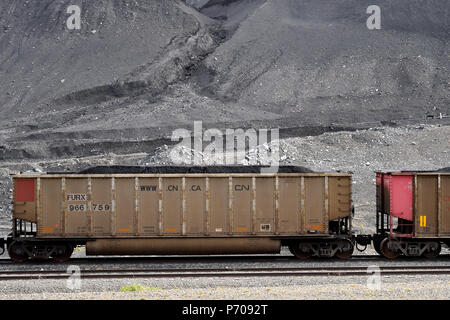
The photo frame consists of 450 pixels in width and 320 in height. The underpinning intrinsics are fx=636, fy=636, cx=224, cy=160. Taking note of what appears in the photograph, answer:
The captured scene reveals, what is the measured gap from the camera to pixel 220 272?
A: 18578 millimetres

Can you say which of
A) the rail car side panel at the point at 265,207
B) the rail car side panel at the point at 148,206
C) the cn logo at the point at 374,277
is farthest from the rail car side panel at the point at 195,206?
the cn logo at the point at 374,277

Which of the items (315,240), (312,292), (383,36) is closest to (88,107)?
(383,36)

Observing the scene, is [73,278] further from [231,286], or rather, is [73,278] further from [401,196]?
[401,196]

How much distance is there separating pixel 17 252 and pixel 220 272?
6.88 metres

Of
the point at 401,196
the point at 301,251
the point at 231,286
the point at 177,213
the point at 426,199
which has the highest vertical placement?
the point at 401,196

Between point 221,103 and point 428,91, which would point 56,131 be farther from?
point 428,91

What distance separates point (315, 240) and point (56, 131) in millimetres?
48891

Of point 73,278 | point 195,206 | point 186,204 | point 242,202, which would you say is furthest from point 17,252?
point 242,202

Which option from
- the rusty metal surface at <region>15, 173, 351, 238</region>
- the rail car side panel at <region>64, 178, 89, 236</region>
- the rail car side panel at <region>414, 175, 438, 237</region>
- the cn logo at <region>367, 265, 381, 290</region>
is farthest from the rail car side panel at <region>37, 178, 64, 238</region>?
the rail car side panel at <region>414, 175, 438, 237</region>

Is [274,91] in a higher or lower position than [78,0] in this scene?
lower

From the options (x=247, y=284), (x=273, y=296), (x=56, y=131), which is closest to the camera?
(x=273, y=296)

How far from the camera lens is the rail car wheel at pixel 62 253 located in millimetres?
20656

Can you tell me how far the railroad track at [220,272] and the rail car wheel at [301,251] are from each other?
1.91 metres

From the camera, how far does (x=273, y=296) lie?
1359 cm
